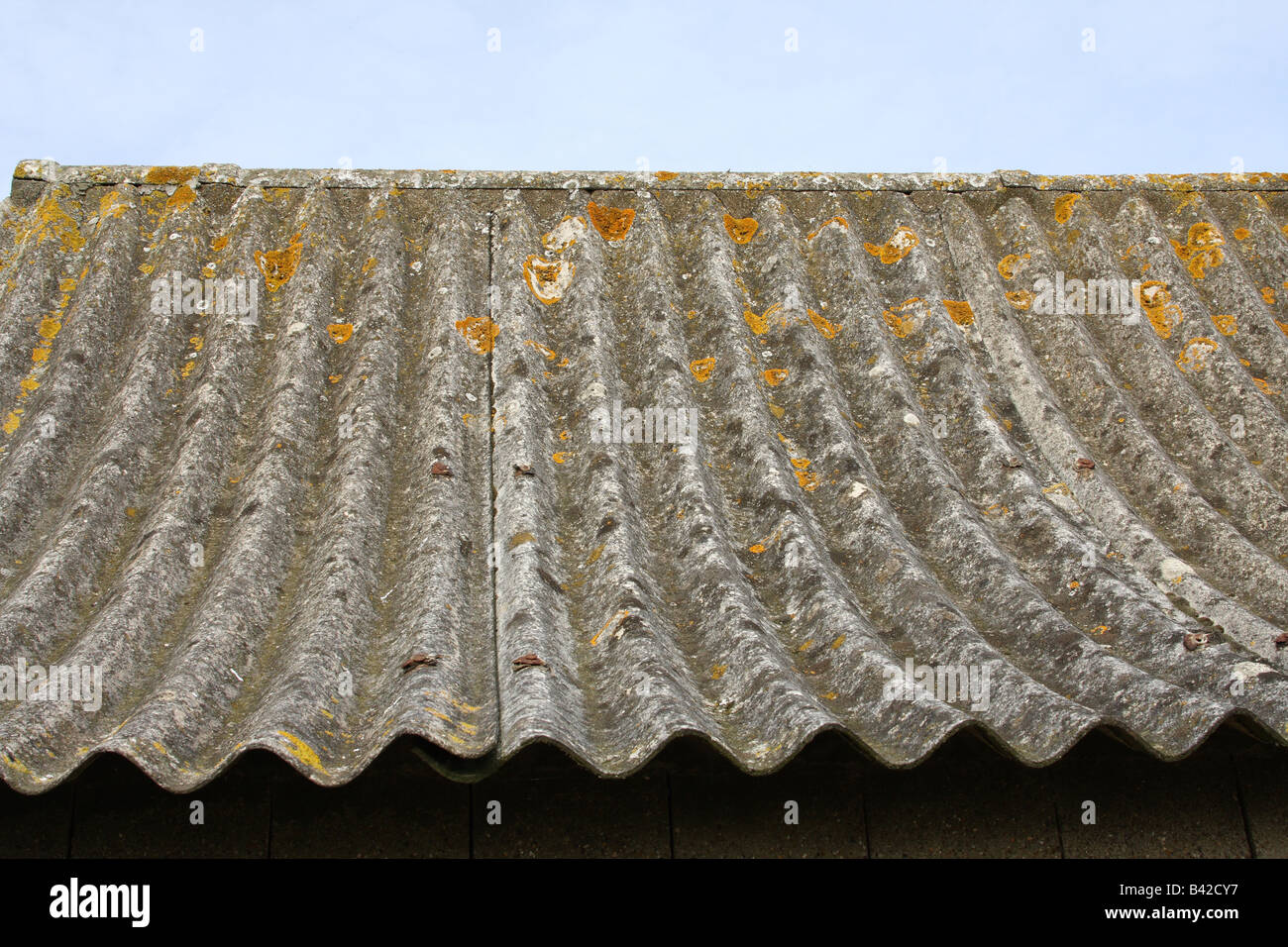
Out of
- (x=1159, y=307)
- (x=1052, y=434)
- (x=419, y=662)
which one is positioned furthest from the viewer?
(x=1159, y=307)

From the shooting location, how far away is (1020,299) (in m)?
5.09

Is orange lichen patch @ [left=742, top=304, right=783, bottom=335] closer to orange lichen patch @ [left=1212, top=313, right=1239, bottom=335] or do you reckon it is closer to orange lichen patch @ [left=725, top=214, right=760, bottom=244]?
orange lichen patch @ [left=725, top=214, right=760, bottom=244]

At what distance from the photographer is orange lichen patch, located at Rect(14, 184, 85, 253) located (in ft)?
15.8

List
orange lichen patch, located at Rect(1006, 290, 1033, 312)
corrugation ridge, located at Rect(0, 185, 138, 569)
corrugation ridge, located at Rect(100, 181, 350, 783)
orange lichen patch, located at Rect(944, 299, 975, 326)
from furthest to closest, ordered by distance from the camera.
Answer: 1. orange lichen patch, located at Rect(1006, 290, 1033, 312)
2. orange lichen patch, located at Rect(944, 299, 975, 326)
3. corrugation ridge, located at Rect(0, 185, 138, 569)
4. corrugation ridge, located at Rect(100, 181, 350, 783)

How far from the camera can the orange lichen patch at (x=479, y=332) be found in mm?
4434

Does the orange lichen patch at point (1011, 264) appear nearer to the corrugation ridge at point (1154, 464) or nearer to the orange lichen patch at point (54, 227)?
the corrugation ridge at point (1154, 464)

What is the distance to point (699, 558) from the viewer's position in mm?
3404

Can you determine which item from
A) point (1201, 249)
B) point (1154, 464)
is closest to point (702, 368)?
point (1154, 464)

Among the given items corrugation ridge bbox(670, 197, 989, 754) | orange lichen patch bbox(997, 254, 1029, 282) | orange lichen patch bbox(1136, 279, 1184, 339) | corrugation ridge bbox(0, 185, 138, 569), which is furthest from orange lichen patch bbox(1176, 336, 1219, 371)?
corrugation ridge bbox(0, 185, 138, 569)

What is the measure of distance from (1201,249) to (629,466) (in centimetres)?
341

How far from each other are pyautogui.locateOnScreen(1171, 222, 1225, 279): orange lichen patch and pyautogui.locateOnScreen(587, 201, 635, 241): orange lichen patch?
2.77 m

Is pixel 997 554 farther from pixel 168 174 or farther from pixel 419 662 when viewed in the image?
pixel 168 174

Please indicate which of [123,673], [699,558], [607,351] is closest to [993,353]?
[607,351]

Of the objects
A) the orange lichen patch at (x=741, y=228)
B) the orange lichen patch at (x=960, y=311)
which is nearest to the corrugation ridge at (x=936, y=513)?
the orange lichen patch at (x=960, y=311)
